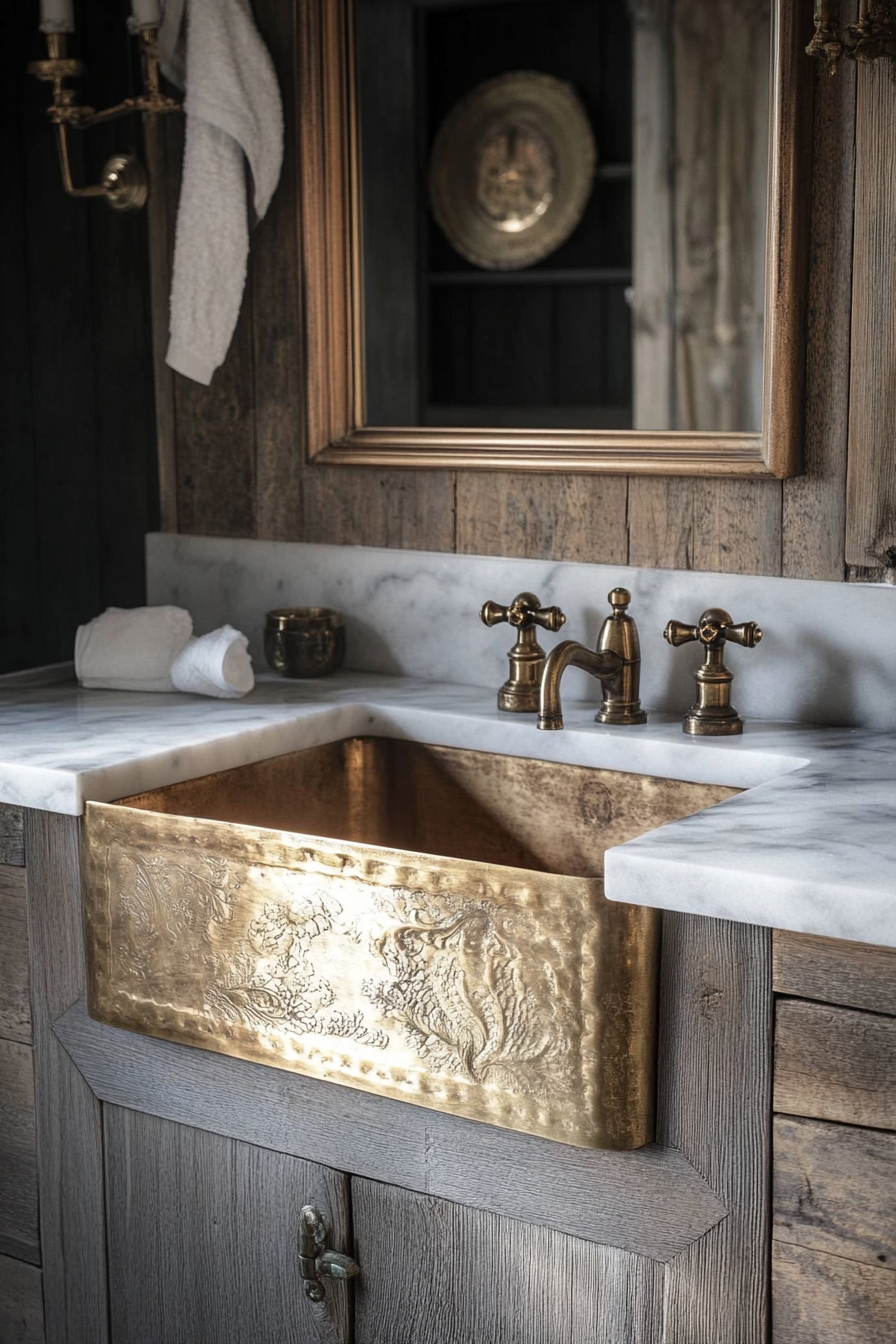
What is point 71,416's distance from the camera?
2.09 m

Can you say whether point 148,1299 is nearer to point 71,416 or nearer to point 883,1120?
point 883,1120

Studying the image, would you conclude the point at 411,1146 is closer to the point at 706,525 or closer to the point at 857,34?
the point at 706,525

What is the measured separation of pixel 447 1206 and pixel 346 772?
0.57 metres

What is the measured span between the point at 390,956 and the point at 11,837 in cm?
47

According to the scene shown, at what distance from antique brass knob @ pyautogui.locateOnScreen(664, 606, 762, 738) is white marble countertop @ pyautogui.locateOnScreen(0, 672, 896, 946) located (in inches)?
0.8

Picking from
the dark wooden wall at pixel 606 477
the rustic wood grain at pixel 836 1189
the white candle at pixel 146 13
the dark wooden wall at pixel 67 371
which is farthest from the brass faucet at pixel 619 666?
the white candle at pixel 146 13

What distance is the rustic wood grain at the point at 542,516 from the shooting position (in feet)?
5.62

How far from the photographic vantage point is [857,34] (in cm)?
140

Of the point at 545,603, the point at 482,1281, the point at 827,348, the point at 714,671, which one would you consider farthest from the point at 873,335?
the point at 482,1281

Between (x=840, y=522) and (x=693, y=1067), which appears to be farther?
(x=840, y=522)

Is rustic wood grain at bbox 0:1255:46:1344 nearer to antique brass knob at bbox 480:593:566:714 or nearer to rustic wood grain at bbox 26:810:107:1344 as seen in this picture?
rustic wood grain at bbox 26:810:107:1344

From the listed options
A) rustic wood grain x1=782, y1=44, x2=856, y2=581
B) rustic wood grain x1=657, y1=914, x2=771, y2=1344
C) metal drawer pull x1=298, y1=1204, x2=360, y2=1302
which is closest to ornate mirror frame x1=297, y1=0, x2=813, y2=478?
rustic wood grain x1=782, y1=44, x2=856, y2=581

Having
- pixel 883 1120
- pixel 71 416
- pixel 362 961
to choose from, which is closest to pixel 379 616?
pixel 71 416

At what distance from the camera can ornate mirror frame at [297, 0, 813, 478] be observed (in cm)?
152
